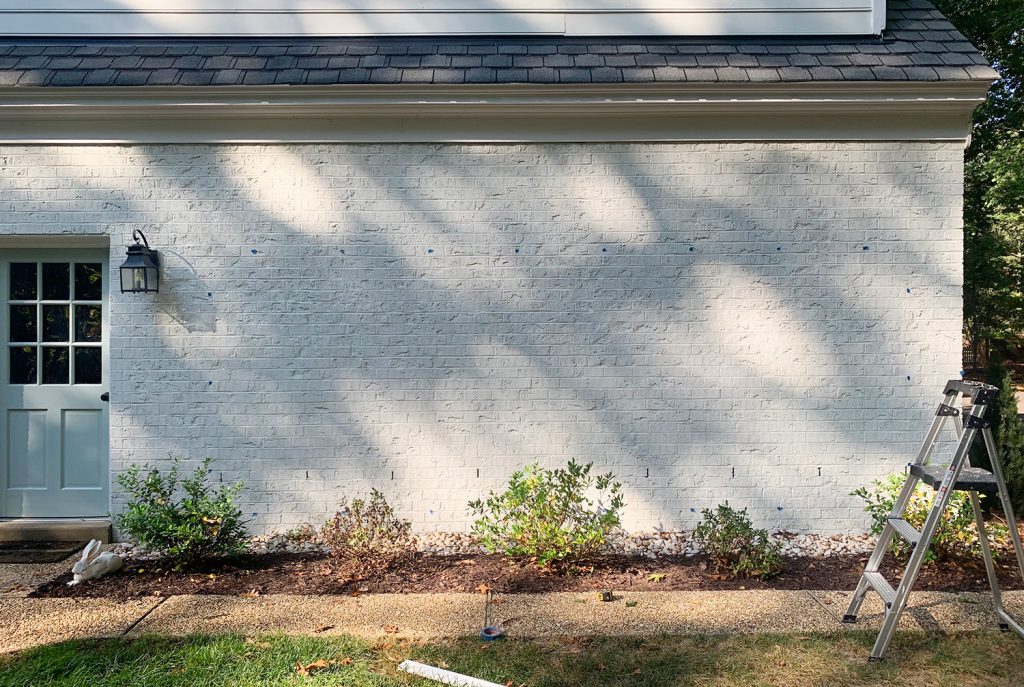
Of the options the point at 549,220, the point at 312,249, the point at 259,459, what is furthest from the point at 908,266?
the point at 259,459

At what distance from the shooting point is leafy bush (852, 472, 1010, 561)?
456cm

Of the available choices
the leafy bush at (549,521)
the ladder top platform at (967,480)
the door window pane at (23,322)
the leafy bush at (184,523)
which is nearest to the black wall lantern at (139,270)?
the door window pane at (23,322)

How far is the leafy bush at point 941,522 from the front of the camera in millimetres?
4562

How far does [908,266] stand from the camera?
5293 millimetres

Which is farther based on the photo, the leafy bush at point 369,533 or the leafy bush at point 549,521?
the leafy bush at point 369,533

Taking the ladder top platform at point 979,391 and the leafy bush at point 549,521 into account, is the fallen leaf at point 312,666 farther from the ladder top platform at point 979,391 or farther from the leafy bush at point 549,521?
the ladder top platform at point 979,391

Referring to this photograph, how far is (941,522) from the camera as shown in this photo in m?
4.55

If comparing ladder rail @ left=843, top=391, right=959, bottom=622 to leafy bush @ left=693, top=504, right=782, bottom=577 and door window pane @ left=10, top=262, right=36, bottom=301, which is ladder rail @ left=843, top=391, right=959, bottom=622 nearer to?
leafy bush @ left=693, top=504, right=782, bottom=577

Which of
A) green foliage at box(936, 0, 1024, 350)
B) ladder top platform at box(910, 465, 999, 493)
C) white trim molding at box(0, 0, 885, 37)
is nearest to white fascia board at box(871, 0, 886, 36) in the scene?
white trim molding at box(0, 0, 885, 37)

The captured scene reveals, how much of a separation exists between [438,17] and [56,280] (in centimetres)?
364

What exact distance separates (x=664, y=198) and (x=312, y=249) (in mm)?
2653

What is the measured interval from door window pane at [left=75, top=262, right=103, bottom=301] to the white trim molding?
1908 millimetres

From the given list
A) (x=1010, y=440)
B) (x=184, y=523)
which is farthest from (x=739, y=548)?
(x=184, y=523)

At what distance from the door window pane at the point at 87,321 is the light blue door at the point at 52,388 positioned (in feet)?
0.05
